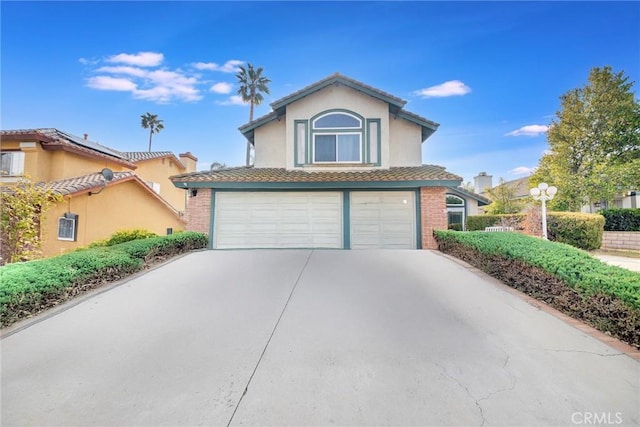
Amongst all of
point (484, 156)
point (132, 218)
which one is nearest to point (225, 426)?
point (132, 218)

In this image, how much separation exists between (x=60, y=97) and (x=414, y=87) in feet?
57.1

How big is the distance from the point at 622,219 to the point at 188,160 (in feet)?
104

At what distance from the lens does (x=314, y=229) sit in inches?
479

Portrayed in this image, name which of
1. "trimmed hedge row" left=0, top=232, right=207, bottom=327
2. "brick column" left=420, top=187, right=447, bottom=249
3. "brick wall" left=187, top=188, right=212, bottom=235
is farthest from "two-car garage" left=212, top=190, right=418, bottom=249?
"trimmed hedge row" left=0, top=232, right=207, bottom=327

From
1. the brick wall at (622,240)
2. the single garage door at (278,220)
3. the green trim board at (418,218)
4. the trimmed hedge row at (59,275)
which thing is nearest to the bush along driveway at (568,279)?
the green trim board at (418,218)

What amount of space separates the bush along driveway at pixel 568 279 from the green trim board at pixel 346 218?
4747mm

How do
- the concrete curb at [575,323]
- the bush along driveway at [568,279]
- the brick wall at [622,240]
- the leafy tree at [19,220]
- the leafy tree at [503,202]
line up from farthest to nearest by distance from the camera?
the leafy tree at [503,202], the brick wall at [622,240], the leafy tree at [19,220], the bush along driveway at [568,279], the concrete curb at [575,323]

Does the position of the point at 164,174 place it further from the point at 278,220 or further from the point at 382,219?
the point at 382,219

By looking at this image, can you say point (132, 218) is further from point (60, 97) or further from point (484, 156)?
point (484, 156)

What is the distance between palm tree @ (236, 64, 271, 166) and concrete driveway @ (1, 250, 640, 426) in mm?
32160

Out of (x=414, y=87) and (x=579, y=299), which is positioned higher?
(x=414, y=87)

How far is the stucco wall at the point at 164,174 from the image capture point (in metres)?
22.4

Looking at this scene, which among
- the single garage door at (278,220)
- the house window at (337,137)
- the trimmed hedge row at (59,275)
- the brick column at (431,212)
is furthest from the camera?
the house window at (337,137)

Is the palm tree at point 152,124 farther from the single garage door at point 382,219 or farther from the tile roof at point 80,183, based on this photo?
the single garage door at point 382,219
